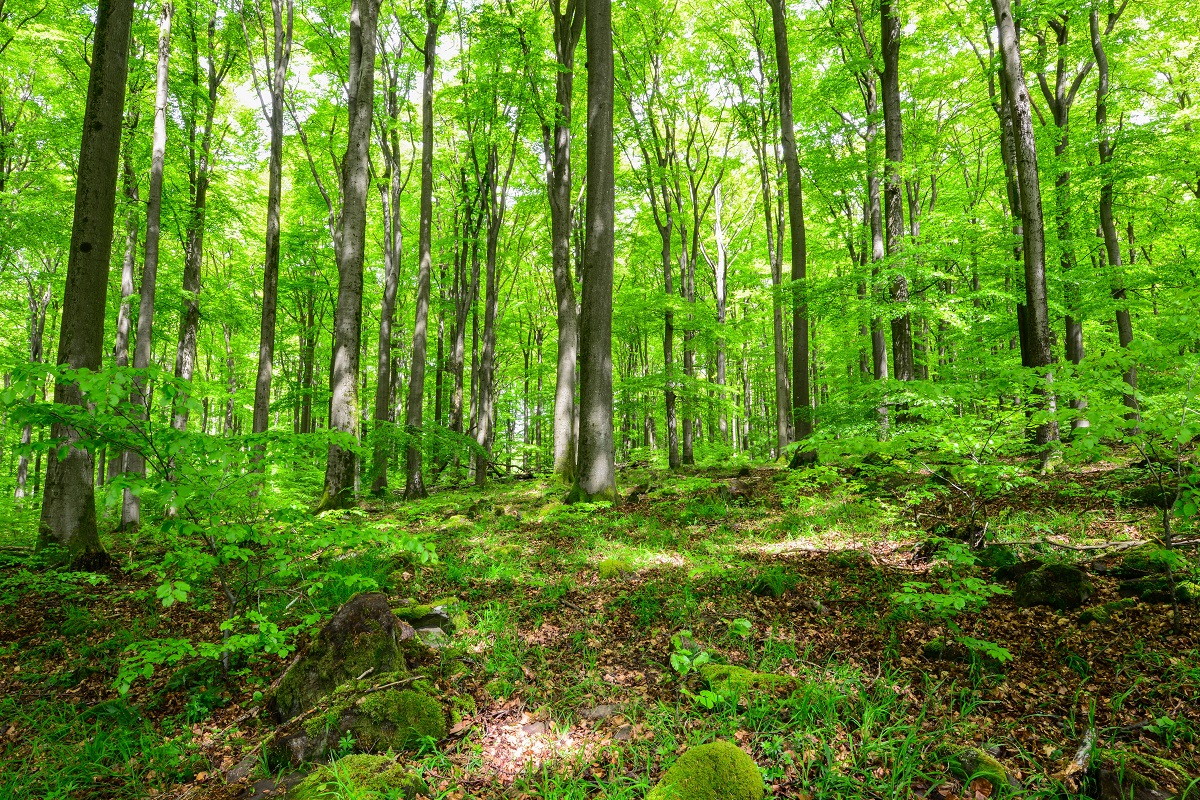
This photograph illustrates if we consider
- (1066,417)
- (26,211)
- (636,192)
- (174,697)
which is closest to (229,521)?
(174,697)

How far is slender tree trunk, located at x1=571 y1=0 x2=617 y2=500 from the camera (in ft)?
27.6

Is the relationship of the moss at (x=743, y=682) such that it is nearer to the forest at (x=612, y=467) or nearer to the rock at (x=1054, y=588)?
the forest at (x=612, y=467)

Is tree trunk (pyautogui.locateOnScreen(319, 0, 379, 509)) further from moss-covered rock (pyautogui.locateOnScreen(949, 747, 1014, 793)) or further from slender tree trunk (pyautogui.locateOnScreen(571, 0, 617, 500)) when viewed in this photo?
moss-covered rock (pyautogui.locateOnScreen(949, 747, 1014, 793))

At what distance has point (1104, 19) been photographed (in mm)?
12750

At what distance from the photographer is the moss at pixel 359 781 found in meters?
2.33

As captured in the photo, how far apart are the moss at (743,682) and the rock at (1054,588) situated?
2.16 metres

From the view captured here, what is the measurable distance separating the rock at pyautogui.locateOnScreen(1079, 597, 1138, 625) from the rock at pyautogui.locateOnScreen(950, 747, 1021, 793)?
70.3 inches

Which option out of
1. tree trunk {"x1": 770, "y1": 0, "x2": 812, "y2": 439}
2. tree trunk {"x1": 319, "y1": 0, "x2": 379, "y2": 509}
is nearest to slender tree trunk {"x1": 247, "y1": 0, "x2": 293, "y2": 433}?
tree trunk {"x1": 319, "y1": 0, "x2": 379, "y2": 509}

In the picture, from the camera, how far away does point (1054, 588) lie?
3.76 meters

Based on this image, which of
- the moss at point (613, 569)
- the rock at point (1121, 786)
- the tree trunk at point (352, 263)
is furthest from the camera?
the tree trunk at point (352, 263)

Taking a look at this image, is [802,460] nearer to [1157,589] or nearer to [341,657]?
[1157,589]

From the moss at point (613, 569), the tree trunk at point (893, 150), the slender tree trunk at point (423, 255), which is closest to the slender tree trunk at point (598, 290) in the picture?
the moss at point (613, 569)

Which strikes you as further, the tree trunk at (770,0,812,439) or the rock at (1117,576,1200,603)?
the tree trunk at (770,0,812,439)

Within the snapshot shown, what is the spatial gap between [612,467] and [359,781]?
20.9ft
